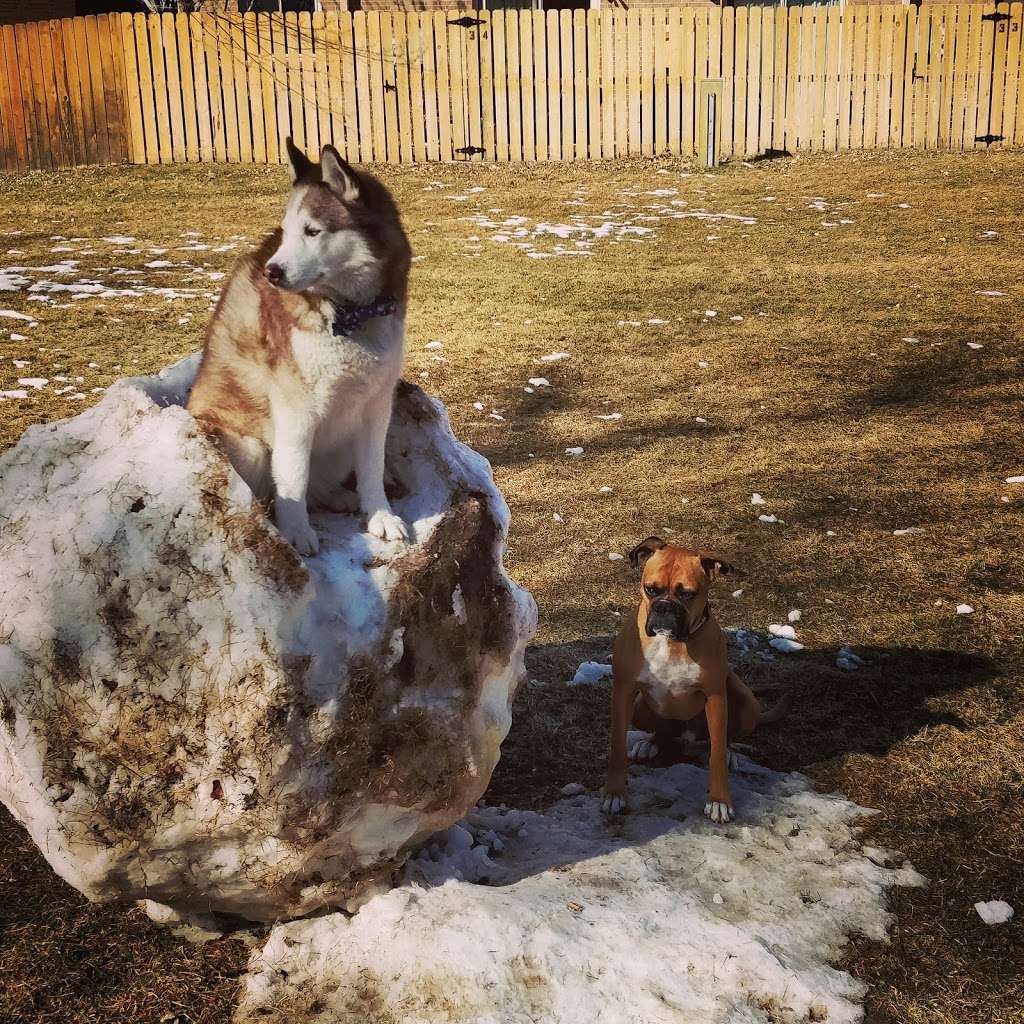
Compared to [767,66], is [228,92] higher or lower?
lower

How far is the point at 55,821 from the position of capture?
3617mm

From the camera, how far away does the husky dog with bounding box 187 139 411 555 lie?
138 inches

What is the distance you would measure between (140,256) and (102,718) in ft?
36.0

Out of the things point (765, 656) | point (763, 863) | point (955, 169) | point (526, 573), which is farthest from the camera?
point (955, 169)

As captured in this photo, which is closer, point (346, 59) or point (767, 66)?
point (346, 59)

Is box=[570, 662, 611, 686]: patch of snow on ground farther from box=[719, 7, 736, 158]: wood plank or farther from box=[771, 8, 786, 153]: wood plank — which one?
box=[771, 8, 786, 153]: wood plank

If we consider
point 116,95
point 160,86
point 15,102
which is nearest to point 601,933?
point 160,86

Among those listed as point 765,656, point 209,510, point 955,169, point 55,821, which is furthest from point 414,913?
point 955,169

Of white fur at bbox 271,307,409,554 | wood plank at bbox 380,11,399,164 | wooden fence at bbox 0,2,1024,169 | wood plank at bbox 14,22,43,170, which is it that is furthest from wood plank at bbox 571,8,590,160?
white fur at bbox 271,307,409,554

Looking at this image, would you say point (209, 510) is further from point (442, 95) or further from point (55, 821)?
point (442, 95)

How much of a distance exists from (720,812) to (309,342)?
2.53 m

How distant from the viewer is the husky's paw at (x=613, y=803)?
479 centimetres

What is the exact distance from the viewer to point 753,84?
58.4 feet

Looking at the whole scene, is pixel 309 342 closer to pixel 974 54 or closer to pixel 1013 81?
pixel 974 54
